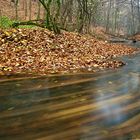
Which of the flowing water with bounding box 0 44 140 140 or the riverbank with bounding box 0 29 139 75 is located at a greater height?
the riverbank with bounding box 0 29 139 75

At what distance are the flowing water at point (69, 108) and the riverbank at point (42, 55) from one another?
1.31m

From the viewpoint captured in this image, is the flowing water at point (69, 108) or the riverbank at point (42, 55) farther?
the riverbank at point (42, 55)

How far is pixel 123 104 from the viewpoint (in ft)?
21.2

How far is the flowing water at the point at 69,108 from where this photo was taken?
4.74 meters

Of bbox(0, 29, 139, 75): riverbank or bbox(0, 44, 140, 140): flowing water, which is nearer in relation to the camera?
bbox(0, 44, 140, 140): flowing water

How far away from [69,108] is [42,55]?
21.4ft

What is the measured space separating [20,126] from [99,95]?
8.93 feet

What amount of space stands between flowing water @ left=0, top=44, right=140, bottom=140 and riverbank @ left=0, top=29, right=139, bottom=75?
131 cm

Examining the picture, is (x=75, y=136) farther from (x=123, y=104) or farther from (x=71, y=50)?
(x=71, y=50)

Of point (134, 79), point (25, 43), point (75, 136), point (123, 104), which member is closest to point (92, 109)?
point (123, 104)

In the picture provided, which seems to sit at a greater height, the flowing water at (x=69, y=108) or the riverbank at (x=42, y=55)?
the riverbank at (x=42, y=55)

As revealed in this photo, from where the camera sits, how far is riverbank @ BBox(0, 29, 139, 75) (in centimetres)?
1032

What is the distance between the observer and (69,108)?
5996 mm

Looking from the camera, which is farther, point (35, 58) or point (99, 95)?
point (35, 58)
